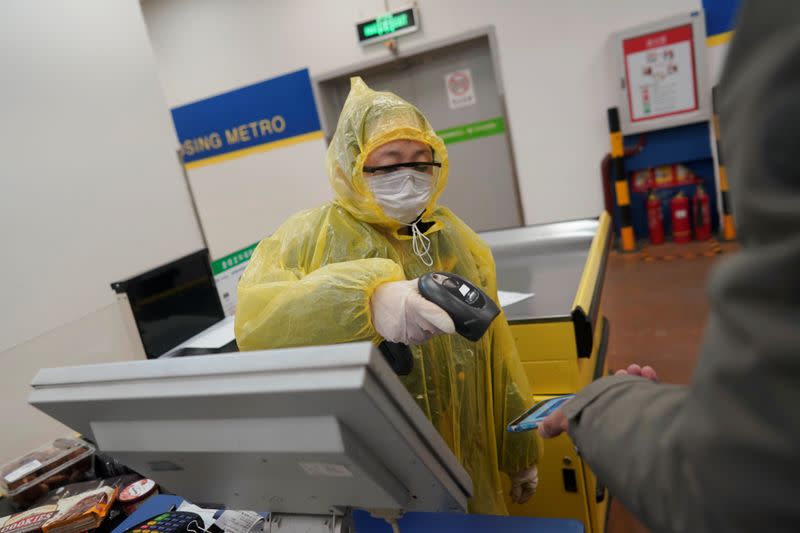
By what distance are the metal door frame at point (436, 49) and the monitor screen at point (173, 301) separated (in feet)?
11.8

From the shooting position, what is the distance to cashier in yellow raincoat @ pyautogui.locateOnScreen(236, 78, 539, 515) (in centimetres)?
99

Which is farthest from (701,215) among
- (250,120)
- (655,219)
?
(250,120)

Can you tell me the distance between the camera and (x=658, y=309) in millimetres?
3615

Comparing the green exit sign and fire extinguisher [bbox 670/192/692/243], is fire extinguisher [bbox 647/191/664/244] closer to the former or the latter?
fire extinguisher [bbox 670/192/692/243]

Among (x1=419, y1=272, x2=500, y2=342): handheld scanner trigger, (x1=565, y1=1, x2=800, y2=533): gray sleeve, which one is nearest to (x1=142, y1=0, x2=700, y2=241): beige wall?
(x1=419, y1=272, x2=500, y2=342): handheld scanner trigger

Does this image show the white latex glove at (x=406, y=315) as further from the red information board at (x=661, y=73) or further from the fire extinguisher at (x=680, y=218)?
the fire extinguisher at (x=680, y=218)

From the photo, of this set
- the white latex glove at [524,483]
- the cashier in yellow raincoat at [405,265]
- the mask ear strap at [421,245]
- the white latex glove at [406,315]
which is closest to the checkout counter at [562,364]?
the white latex glove at [524,483]

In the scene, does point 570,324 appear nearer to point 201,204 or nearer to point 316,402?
point 316,402

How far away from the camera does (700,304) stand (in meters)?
3.54

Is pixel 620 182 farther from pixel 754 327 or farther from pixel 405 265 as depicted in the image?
pixel 754 327

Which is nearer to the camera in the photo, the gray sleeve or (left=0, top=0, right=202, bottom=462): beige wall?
the gray sleeve

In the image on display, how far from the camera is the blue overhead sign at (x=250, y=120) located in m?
4.73

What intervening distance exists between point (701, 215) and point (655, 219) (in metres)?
0.38

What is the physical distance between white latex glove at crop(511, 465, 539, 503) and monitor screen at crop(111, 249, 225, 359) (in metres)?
1.36
